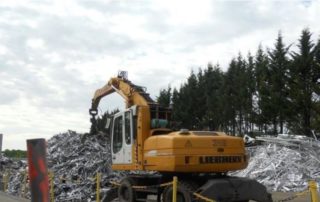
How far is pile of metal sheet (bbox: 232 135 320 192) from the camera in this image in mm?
24594

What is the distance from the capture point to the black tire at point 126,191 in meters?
16.7

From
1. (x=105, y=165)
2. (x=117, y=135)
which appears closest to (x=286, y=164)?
(x=105, y=165)

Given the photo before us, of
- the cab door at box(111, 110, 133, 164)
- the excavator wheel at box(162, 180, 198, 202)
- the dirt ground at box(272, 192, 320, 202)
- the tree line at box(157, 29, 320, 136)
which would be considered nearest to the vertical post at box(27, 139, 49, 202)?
the excavator wheel at box(162, 180, 198, 202)

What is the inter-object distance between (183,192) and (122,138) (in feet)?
11.4

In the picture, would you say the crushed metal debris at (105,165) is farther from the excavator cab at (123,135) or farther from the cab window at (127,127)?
the cab window at (127,127)

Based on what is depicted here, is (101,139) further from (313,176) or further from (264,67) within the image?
(264,67)

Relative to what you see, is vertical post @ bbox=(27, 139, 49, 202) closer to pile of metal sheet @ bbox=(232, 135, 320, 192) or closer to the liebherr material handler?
the liebherr material handler

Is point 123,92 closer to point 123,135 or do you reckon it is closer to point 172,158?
point 123,135

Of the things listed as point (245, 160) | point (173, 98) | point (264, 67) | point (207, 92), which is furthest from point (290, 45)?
point (245, 160)

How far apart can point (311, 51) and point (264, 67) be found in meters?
4.97

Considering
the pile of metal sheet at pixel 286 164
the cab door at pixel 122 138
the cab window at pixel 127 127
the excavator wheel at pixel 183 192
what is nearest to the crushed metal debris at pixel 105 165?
the pile of metal sheet at pixel 286 164

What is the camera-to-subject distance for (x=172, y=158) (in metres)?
14.4

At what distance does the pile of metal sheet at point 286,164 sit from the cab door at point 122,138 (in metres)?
9.15

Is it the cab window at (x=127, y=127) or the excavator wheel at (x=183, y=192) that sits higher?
the cab window at (x=127, y=127)
